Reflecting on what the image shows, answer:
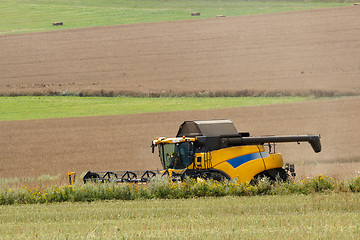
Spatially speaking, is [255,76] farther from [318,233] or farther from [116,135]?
[318,233]

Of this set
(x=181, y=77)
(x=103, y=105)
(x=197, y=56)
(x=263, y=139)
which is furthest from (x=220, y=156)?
(x=197, y=56)

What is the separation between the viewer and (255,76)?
46625 millimetres

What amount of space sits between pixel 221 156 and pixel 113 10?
178ft

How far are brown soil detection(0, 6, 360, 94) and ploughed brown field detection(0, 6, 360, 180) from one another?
0.08 meters

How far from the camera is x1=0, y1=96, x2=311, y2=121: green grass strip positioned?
127ft

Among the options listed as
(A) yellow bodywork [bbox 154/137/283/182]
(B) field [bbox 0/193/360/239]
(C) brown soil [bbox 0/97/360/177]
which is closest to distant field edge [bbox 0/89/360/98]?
(C) brown soil [bbox 0/97/360/177]

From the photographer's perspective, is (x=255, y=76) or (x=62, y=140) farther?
(x=255, y=76)

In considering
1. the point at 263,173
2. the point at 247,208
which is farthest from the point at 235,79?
the point at 247,208

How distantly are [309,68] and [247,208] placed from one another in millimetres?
34473

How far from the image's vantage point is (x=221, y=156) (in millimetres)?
18734

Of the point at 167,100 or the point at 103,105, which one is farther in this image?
the point at 167,100

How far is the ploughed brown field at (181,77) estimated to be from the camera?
A: 28225 mm

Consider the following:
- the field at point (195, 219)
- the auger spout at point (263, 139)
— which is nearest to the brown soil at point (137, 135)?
the auger spout at point (263, 139)

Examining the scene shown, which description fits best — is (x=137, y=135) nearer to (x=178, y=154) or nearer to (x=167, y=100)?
(x=167, y=100)
